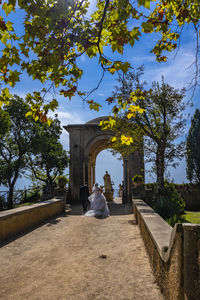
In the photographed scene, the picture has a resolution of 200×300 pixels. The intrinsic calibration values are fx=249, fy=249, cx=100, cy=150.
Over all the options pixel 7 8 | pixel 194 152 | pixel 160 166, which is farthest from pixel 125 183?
pixel 7 8

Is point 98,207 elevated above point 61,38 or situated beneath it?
situated beneath

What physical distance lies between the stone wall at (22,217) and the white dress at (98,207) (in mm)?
1907

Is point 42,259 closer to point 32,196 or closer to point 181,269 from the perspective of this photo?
point 181,269

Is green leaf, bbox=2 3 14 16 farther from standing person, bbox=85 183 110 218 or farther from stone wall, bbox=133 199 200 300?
standing person, bbox=85 183 110 218

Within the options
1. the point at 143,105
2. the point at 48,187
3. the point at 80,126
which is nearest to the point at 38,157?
the point at 48,187

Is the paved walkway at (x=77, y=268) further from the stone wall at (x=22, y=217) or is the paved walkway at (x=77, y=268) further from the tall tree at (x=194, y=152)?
the tall tree at (x=194, y=152)

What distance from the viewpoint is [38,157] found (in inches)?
852

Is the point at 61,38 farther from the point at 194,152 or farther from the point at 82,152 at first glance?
the point at 194,152

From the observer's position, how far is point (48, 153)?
837 inches

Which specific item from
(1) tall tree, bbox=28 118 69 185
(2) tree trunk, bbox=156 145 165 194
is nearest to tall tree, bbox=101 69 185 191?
(2) tree trunk, bbox=156 145 165 194

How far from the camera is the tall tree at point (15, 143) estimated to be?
18.8 m

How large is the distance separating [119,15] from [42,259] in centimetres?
462

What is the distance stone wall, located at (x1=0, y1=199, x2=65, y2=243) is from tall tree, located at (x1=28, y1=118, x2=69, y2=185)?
8.86 meters

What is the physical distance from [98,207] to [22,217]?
16.7 feet
